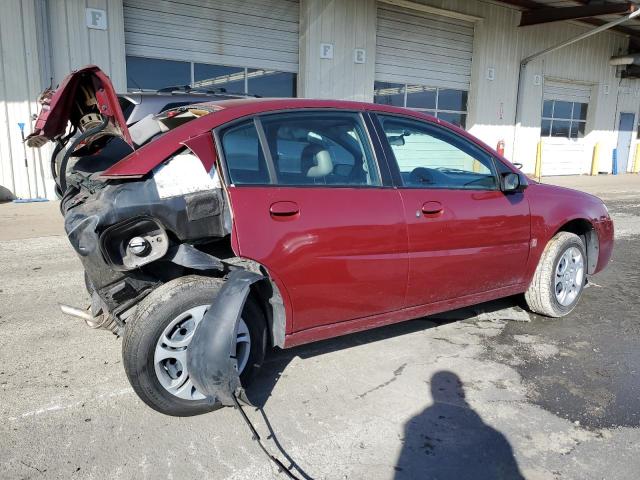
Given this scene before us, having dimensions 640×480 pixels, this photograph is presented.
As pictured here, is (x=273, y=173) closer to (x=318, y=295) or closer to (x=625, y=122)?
(x=318, y=295)

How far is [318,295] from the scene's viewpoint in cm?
310

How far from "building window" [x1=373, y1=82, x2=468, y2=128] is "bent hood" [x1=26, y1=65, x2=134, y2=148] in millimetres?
11783

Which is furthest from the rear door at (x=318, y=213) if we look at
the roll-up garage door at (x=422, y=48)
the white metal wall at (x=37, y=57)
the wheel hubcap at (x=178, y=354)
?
the roll-up garage door at (x=422, y=48)

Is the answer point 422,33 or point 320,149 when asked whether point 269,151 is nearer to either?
point 320,149

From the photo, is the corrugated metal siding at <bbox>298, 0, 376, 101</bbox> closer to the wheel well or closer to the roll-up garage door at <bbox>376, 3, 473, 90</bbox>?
the roll-up garage door at <bbox>376, 3, 473, 90</bbox>

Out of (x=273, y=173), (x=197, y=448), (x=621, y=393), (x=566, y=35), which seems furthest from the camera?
(x=566, y=35)

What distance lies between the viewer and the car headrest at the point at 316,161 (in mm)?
3214

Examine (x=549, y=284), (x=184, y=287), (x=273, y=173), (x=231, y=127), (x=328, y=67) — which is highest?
(x=328, y=67)

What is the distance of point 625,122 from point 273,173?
78.3 ft

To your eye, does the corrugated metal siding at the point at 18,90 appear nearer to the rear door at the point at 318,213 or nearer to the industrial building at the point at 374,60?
the industrial building at the point at 374,60

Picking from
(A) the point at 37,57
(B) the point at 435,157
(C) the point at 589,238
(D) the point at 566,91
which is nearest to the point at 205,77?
(A) the point at 37,57

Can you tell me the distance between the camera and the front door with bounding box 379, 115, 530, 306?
3473 mm

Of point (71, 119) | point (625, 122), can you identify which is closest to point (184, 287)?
point (71, 119)

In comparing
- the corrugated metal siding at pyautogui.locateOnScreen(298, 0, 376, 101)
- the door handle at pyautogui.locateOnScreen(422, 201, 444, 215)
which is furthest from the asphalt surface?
the corrugated metal siding at pyautogui.locateOnScreen(298, 0, 376, 101)
